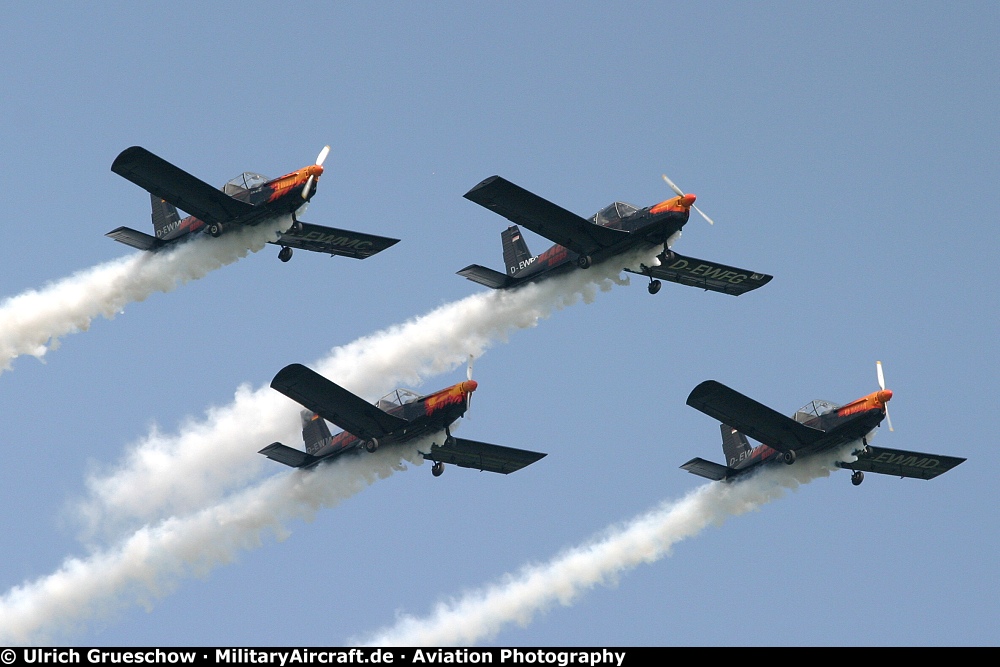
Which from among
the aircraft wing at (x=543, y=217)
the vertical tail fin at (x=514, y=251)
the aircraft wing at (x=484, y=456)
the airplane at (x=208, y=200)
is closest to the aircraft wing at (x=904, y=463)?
the aircraft wing at (x=484, y=456)

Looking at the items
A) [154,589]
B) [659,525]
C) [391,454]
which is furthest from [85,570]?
[659,525]

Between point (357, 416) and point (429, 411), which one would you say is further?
point (357, 416)

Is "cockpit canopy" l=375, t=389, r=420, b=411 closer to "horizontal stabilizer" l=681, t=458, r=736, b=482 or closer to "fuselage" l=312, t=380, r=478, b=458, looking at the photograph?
"fuselage" l=312, t=380, r=478, b=458

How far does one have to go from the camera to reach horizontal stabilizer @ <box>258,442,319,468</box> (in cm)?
4503

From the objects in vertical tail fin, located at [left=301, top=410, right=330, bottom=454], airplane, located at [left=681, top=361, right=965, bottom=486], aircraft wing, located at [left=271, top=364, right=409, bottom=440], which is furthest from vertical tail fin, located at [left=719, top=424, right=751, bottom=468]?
vertical tail fin, located at [left=301, top=410, right=330, bottom=454]

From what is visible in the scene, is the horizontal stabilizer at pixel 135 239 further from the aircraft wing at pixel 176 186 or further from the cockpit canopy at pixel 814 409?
the cockpit canopy at pixel 814 409

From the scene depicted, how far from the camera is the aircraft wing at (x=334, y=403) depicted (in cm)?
4200

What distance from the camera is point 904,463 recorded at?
5034cm

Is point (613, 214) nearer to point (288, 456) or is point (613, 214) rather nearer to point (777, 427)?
point (777, 427)

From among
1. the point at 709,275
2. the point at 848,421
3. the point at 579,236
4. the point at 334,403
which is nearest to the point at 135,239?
the point at 334,403

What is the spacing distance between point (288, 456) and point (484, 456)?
5.97 m
